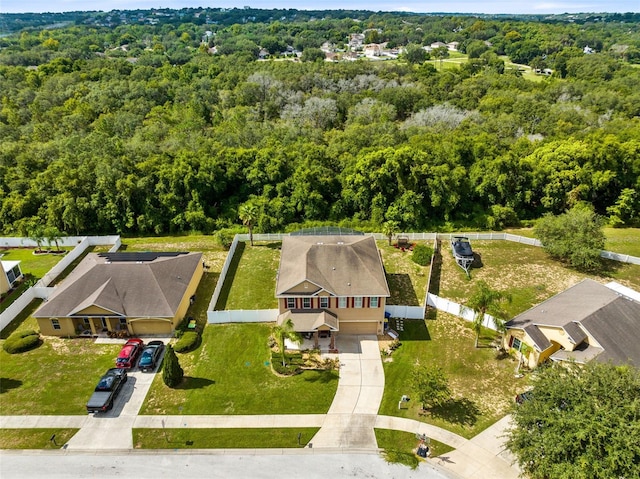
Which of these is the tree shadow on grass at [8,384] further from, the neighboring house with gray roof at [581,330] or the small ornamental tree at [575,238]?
the small ornamental tree at [575,238]

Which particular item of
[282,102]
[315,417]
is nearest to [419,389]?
[315,417]

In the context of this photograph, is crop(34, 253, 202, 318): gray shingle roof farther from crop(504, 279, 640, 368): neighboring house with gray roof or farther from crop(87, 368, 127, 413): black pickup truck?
crop(504, 279, 640, 368): neighboring house with gray roof

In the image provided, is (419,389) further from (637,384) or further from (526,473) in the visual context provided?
(637,384)

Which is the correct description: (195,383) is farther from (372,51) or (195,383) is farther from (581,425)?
(372,51)

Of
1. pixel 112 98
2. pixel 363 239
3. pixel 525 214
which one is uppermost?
pixel 112 98

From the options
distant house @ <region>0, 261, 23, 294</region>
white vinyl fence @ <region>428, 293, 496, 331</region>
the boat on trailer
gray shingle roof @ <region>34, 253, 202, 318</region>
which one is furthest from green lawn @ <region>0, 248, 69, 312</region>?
the boat on trailer

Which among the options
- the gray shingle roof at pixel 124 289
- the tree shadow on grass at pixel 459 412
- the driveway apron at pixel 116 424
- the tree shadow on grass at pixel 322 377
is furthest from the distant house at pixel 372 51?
the driveway apron at pixel 116 424
